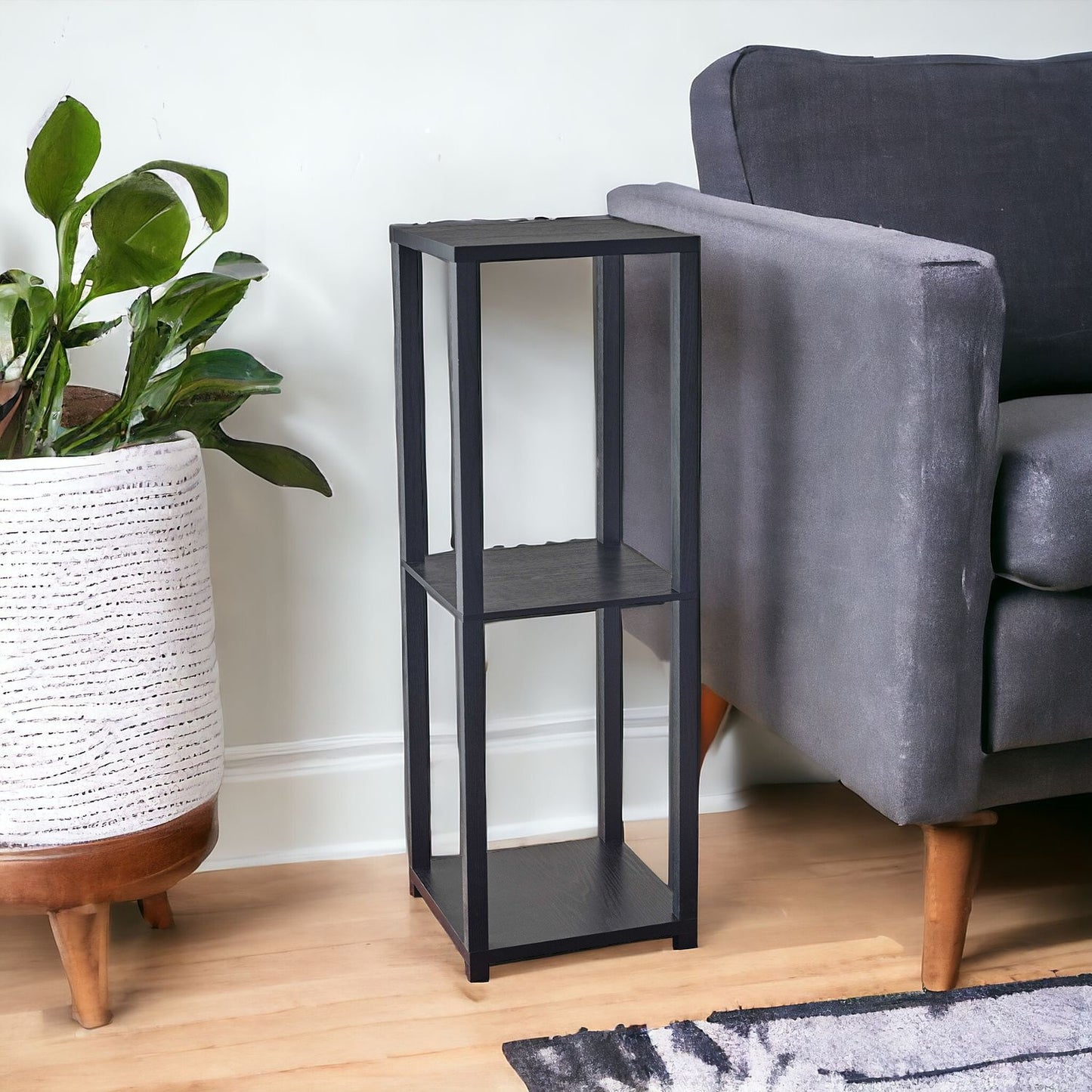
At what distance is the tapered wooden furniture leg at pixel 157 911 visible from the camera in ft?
4.58

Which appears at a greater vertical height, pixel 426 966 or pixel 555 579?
pixel 555 579

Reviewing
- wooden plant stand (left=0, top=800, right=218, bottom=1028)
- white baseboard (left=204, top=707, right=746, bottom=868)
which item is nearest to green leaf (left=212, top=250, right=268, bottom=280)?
wooden plant stand (left=0, top=800, right=218, bottom=1028)

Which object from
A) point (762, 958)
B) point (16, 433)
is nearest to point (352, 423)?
point (16, 433)

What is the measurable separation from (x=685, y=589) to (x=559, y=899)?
0.37 metres

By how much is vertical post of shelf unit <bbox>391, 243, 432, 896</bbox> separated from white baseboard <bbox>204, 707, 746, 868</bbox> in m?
0.14

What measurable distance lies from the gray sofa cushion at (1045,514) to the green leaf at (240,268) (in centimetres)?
67

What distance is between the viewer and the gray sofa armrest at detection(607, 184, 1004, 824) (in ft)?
3.49

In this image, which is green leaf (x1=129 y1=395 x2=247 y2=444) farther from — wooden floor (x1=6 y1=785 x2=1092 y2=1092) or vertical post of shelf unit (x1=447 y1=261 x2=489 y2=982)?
wooden floor (x1=6 y1=785 x2=1092 y2=1092)

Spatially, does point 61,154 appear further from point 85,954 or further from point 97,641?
point 85,954

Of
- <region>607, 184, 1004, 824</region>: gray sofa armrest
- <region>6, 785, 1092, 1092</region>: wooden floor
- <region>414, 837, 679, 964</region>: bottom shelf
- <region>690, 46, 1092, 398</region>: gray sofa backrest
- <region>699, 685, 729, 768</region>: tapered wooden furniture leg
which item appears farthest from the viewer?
<region>699, 685, 729, 768</region>: tapered wooden furniture leg

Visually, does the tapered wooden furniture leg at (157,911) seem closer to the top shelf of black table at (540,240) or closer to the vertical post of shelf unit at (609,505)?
the vertical post of shelf unit at (609,505)

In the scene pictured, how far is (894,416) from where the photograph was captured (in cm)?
108

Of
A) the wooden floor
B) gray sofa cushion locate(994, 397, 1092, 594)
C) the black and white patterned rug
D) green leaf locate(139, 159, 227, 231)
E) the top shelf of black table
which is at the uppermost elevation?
green leaf locate(139, 159, 227, 231)

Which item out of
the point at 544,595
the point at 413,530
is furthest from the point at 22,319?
the point at 544,595
